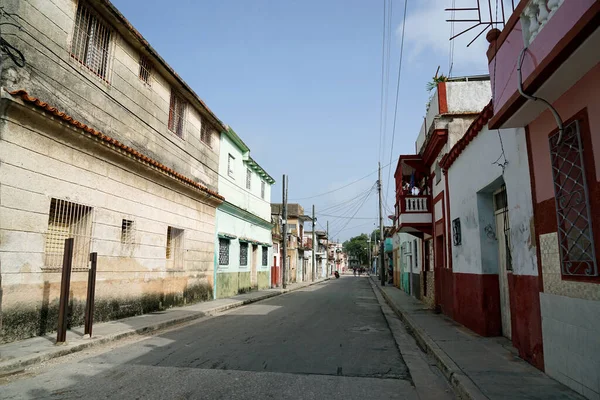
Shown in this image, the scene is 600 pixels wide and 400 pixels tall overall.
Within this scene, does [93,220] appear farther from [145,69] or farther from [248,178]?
[248,178]

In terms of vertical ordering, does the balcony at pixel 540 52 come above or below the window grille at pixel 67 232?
above

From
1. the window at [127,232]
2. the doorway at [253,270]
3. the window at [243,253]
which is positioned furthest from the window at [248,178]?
the window at [127,232]

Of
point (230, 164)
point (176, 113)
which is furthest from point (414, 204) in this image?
point (230, 164)

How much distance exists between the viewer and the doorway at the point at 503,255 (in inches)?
308

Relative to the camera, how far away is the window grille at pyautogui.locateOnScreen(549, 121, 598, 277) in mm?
4477

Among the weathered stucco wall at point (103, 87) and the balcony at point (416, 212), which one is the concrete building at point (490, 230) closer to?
the balcony at point (416, 212)

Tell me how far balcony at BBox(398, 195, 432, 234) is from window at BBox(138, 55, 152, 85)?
9550 mm

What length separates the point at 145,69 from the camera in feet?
40.8

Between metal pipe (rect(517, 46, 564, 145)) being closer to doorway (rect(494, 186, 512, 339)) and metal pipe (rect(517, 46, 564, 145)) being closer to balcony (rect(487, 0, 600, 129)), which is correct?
balcony (rect(487, 0, 600, 129))

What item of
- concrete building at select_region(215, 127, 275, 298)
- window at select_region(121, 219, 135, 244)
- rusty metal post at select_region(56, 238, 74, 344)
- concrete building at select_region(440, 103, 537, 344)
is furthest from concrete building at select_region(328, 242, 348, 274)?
rusty metal post at select_region(56, 238, 74, 344)

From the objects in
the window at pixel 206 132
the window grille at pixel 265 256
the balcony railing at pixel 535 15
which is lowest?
the window grille at pixel 265 256

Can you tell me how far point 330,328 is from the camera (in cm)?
985

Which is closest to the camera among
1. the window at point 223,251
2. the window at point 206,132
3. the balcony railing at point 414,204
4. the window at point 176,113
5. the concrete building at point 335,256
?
the window at point 176,113

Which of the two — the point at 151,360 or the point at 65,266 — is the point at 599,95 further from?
the point at 65,266
